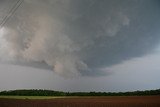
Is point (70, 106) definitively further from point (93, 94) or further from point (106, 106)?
point (93, 94)

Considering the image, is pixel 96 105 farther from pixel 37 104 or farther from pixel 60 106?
pixel 37 104

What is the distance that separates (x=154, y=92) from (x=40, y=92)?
31604 mm

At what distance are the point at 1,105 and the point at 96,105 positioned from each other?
1337 cm

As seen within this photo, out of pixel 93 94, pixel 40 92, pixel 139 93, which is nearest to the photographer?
pixel 139 93

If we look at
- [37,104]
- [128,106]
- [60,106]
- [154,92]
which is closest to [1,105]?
[37,104]

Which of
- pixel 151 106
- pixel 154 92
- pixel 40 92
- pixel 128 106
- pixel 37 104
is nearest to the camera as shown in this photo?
pixel 151 106

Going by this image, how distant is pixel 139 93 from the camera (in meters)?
54.1

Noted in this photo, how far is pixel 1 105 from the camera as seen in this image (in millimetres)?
36031

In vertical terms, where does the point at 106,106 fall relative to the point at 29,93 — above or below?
below

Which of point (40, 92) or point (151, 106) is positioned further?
point (40, 92)

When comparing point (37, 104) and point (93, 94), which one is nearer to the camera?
point (37, 104)

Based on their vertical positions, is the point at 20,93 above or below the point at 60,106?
above

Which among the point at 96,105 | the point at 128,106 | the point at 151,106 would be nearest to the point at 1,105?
the point at 96,105

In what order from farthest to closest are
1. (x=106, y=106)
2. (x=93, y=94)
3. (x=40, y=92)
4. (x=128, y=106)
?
1. (x=40, y=92)
2. (x=93, y=94)
3. (x=106, y=106)
4. (x=128, y=106)
